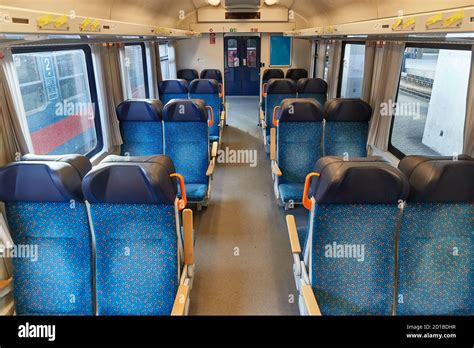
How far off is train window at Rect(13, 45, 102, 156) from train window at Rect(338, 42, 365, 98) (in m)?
5.14

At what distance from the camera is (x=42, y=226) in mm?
2262

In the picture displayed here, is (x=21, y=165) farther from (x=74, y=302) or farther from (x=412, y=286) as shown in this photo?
(x=412, y=286)

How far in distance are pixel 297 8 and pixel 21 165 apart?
9405 mm

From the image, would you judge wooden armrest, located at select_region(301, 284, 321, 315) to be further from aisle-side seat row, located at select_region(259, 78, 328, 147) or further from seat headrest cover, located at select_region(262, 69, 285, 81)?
seat headrest cover, located at select_region(262, 69, 285, 81)

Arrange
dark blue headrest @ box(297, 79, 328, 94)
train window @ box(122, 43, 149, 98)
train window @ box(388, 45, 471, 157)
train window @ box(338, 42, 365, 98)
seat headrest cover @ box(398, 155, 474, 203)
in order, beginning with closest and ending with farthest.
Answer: seat headrest cover @ box(398, 155, 474, 203) → train window @ box(388, 45, 471, 157) → train window @ box(122, 43, 149, 98) → dark blue headrest @ box(297, 79, 328, 94) → train window @ box(338, 42, 365, 98)

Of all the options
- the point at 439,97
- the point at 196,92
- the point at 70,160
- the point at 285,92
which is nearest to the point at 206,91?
the point at 196,92

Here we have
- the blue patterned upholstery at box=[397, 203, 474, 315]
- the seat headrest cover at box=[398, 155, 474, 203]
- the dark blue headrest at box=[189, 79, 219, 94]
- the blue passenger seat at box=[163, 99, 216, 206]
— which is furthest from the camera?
the dark blue headrest at box=[189, 79, 219, 94]

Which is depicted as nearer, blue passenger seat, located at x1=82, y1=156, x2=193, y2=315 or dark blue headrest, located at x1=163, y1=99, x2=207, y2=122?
blue passenger seat, located at x1=82, y1=156, x2=193, y2=315

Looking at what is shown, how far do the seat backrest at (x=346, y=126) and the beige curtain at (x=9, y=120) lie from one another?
11.0 ft

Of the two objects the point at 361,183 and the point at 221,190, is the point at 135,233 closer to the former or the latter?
the point at 361,183

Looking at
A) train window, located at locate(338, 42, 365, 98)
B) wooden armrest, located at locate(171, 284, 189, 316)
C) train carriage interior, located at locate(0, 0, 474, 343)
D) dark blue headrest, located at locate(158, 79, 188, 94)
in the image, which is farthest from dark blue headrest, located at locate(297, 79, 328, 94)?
wooden armrest, located at locate(171, 284, 189, 316)

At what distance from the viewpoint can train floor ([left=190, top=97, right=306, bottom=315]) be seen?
312cm

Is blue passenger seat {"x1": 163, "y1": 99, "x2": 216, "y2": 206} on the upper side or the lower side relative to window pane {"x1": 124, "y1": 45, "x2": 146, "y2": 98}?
lower
